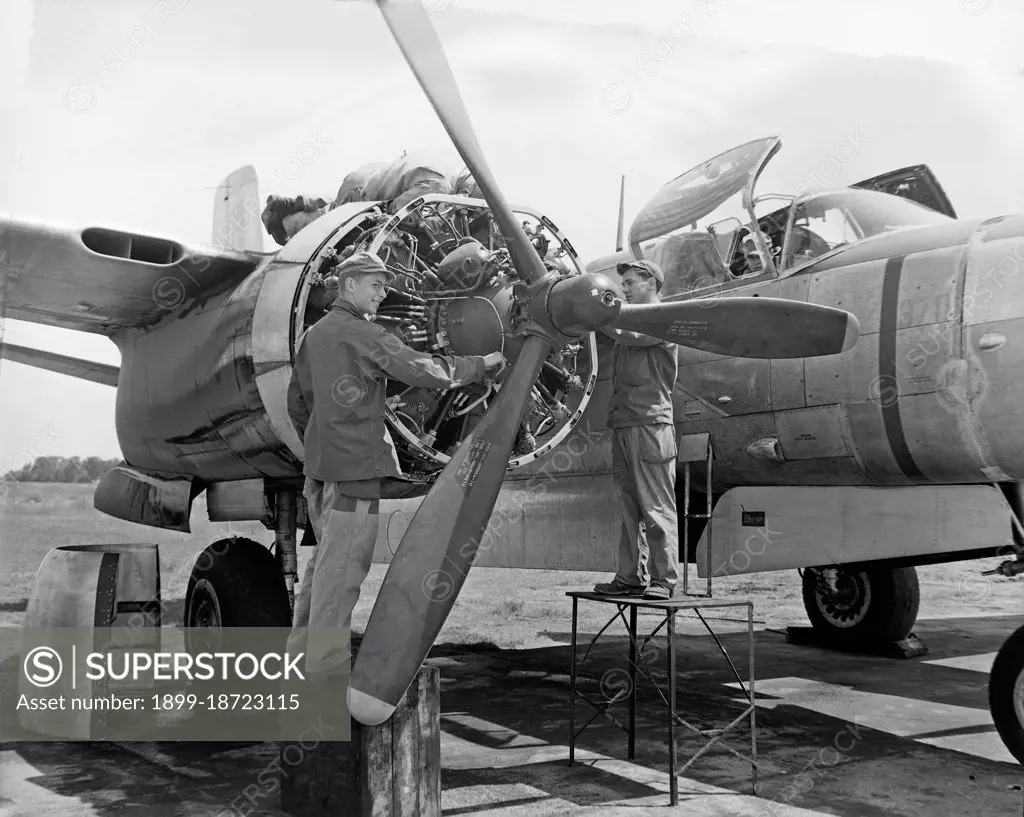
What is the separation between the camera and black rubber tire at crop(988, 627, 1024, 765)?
4.91 meters

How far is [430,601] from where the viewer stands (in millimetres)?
4141

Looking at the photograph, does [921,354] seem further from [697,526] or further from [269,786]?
[269,786]

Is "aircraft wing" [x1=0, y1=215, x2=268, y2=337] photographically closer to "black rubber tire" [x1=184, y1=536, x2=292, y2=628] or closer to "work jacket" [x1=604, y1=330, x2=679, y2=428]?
"black rubber tire" [x1=184, y1=536, x2=292, y2=628]

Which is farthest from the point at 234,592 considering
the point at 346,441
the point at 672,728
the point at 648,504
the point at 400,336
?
the point at 672,728

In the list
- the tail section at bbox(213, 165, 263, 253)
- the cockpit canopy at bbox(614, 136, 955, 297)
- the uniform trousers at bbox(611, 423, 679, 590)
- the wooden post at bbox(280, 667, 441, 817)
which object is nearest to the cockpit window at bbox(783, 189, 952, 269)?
the cockpit canopy at bbox(614, 136, 955, 297)

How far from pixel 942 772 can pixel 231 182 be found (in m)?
9.21

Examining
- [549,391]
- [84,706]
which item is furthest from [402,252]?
[84,706]

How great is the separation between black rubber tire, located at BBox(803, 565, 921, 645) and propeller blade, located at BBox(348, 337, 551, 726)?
579 centimetres

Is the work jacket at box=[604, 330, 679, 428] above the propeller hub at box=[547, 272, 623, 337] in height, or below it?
below

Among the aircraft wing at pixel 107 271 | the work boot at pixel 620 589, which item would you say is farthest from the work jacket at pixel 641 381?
the aircraft wing at pixel 107 271

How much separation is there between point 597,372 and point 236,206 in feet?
20.3

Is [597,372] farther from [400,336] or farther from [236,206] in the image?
[236,206]

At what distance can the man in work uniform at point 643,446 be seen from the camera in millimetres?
5066

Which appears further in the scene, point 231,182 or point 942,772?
point 231,182
